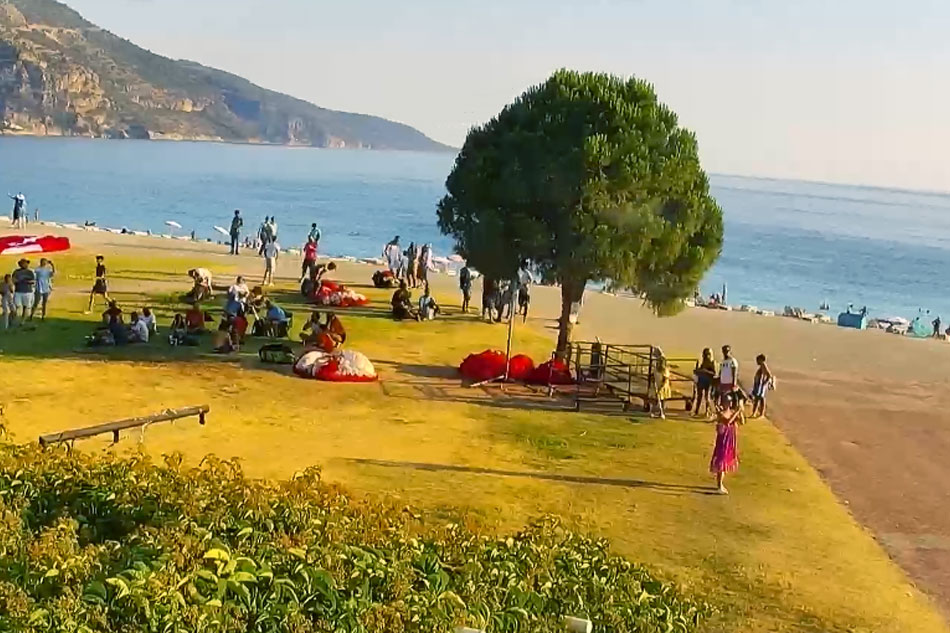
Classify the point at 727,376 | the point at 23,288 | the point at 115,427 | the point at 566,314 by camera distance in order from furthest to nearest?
1. the point at 23,288
2. the point at 566,314
3. the point at 727,376
4. the point at 115,427

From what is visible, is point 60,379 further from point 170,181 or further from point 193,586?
point 170,181

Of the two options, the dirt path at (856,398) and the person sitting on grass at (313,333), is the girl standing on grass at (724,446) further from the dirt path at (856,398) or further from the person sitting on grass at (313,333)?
the person sitting on grass at (313,333)

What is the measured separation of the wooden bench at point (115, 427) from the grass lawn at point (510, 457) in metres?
0.37

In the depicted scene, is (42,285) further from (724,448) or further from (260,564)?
(260,564)

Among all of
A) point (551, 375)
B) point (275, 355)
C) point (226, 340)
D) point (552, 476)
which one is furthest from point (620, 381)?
point (226, 340)

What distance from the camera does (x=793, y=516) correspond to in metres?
14.5

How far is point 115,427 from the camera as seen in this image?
14.0 m

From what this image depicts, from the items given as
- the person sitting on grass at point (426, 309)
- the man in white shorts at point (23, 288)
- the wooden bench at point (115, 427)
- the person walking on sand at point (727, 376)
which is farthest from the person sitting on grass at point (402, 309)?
the wooden bench at point (115, 427)

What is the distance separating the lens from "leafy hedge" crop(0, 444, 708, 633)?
21.2 ft

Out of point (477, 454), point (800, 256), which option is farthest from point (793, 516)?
point (800, 256)

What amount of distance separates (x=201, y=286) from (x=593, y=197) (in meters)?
11.9

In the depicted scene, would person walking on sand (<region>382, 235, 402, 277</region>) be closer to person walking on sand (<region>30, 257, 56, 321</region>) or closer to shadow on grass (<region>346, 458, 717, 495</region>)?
person walking on sand (<region>30, 257, 56, 321</region>)

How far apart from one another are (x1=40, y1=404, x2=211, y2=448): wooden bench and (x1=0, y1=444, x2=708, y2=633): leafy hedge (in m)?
2.69

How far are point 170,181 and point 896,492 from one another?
14072cm
